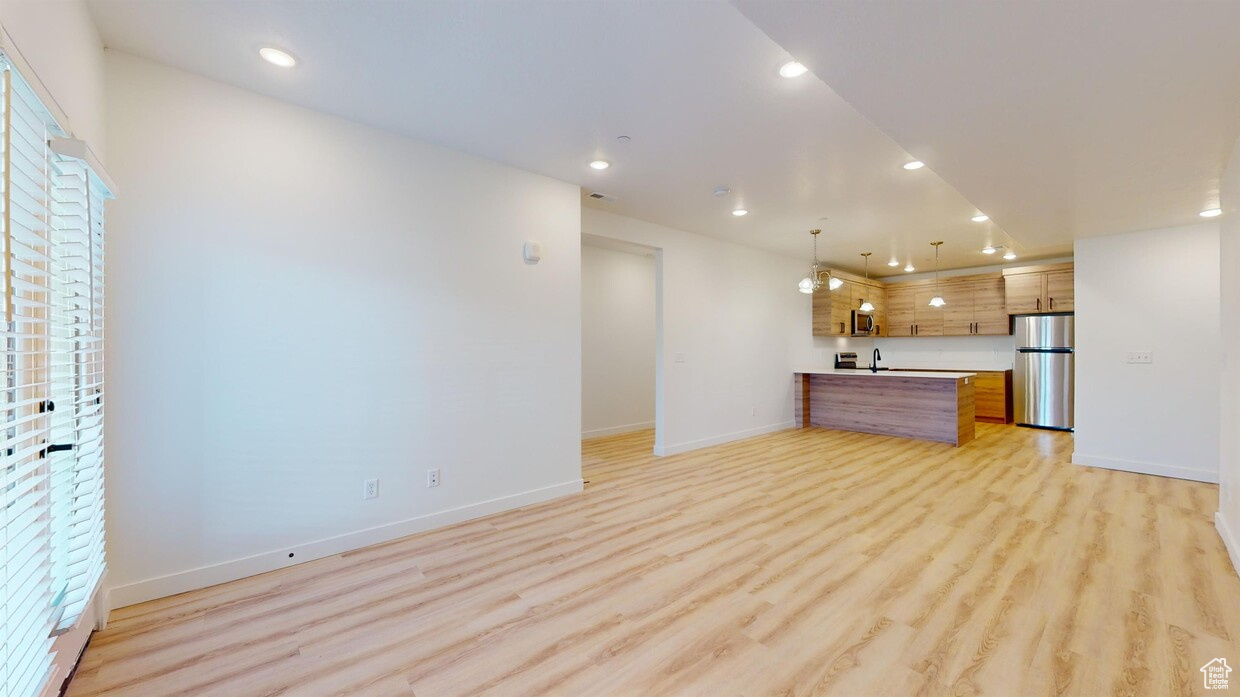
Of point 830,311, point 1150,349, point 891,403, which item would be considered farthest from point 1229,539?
point 830,311

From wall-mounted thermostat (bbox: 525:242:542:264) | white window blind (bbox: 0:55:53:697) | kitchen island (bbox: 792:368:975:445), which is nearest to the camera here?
white window blind (bbox: 0:55:53:697)

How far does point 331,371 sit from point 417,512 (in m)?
1.07

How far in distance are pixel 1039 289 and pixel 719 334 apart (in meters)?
4.79

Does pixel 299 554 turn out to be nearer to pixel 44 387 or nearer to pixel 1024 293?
pixel 44 387

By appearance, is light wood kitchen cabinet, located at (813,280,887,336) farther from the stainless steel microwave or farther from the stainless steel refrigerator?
the stainless steel refrigerator

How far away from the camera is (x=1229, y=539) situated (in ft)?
9.27

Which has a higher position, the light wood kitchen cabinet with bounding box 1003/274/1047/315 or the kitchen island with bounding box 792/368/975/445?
the light wood kitchen cabinet with bounding box 1003/274/1047/315

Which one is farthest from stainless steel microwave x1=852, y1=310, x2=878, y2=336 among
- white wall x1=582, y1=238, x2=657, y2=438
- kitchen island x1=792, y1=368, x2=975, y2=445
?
white wall x1=582, y1=238, x2=657, y2=438

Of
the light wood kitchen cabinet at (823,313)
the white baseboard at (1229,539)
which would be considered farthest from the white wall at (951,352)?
the white baseboard at (1229,539)

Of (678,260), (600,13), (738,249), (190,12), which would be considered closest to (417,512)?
(190,12)

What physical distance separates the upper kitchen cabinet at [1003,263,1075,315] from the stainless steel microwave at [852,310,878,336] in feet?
6.02

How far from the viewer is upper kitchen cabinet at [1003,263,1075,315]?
661cm

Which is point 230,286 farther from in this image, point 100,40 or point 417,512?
point 417,512

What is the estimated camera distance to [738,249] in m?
6.40
